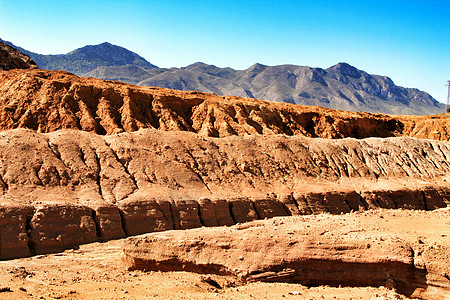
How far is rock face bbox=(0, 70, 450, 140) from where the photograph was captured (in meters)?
32.1

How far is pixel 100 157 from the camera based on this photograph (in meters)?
22.1

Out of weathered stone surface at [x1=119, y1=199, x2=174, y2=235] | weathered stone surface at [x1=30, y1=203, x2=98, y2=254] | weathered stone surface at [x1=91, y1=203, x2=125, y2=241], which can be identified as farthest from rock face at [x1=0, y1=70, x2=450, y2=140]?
weathered stone surface at [x1=30, y1=203, x2=98, y2=254]

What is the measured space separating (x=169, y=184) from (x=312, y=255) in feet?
38.5

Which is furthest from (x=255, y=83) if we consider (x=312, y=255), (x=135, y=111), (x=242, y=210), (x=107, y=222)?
(x=312, y=255)

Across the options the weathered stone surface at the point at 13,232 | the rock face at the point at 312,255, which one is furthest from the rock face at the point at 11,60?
the rock face at the point at 312,255

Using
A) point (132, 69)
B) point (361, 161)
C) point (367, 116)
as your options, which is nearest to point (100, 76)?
point (132, 69)

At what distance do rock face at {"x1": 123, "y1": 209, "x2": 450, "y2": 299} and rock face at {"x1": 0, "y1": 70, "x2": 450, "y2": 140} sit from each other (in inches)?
838

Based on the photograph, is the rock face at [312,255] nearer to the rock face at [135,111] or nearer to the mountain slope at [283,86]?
the rock face at [135,111]

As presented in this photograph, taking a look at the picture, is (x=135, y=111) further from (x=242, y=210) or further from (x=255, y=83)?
(x=255, y=83)

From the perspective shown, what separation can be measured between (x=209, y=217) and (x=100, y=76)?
480 ft

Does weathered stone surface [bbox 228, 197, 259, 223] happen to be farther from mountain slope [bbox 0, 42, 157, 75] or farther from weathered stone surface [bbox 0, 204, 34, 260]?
mountain slope [bbox 0, 42, 157, 75]

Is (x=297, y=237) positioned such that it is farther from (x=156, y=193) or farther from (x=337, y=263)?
(x=156, y=193)

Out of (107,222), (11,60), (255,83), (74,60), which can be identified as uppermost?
(74,60)

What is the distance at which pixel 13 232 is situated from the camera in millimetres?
16188
